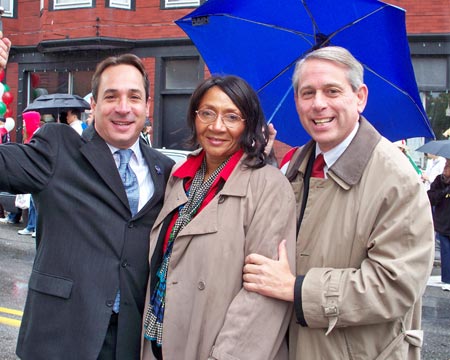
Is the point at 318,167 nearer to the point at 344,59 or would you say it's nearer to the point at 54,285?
the point at 344,59

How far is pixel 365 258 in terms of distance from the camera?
85.7 inches

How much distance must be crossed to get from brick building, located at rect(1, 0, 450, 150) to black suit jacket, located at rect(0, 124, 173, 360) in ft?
38.2

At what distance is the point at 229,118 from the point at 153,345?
1081 mm

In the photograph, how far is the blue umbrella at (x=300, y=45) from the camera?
3.07 meters

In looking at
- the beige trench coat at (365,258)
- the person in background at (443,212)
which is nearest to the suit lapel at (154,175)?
the beige trench coat at (365,258)

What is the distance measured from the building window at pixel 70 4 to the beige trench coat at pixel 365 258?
13.8 meters

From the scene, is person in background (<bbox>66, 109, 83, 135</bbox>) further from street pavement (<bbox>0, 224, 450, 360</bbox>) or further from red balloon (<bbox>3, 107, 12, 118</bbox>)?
red balloon (<bbox>3, 107, 12, 118</bbox>)

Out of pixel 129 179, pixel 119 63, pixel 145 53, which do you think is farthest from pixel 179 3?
pixel 129 179

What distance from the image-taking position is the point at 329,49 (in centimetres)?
234

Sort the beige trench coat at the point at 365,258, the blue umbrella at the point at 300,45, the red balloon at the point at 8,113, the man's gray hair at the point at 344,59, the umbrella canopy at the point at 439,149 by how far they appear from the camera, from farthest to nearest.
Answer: the red balloon at the point at 8,113
the umbrella canopy at the point at 439,149
the blue umbrella at the point at 300,45
the man's gray hair at the point at 344,59
the beige trench coat at the point at 365,258

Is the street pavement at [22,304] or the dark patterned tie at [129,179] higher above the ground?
the dark patterned tie at [129,179]

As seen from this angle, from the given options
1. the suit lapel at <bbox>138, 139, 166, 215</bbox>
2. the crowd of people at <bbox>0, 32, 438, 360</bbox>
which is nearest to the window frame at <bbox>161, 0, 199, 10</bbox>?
the suit lapel at <bbox>138, 139, 166, 215</bbox>

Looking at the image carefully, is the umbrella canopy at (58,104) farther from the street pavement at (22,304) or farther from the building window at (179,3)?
the building window at (179,3)

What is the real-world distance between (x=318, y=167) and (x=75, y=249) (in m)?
1.16
